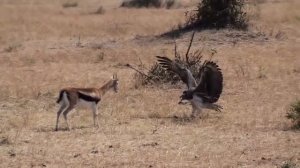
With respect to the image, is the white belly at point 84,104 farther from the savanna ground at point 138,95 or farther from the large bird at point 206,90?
the large bird at point 206,90

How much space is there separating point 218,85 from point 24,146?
14.6 ft

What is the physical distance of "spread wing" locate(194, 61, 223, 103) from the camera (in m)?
14.3

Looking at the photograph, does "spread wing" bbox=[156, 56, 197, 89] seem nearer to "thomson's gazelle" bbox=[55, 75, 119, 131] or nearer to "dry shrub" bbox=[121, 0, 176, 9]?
"thomson's gazelle" bbox=[55, 75, 119, 131]

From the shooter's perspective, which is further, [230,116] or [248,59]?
[248,59]

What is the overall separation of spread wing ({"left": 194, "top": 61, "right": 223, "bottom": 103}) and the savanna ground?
1.35 ft

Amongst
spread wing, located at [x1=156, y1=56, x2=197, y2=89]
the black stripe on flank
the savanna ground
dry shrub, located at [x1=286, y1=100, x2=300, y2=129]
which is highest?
spread wing, located at [x1=156, y1=56, x2=197, y2=89]

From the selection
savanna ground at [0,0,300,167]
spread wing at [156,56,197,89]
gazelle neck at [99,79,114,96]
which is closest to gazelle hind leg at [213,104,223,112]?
savanna ground at [0,0,300,167]

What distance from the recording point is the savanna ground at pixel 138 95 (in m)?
10.9

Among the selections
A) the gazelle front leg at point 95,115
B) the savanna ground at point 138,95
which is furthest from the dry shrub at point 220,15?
the gazelle front leg at point 95,115

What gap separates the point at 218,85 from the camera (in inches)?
567

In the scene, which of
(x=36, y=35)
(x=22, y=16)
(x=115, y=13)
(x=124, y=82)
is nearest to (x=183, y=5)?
(x=115, y=13)

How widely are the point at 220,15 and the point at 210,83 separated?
15073 mm

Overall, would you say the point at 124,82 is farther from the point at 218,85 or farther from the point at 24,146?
the point at 24,146

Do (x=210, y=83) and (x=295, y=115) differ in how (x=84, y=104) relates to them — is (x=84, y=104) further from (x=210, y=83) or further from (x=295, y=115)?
(x=295, y=115)
